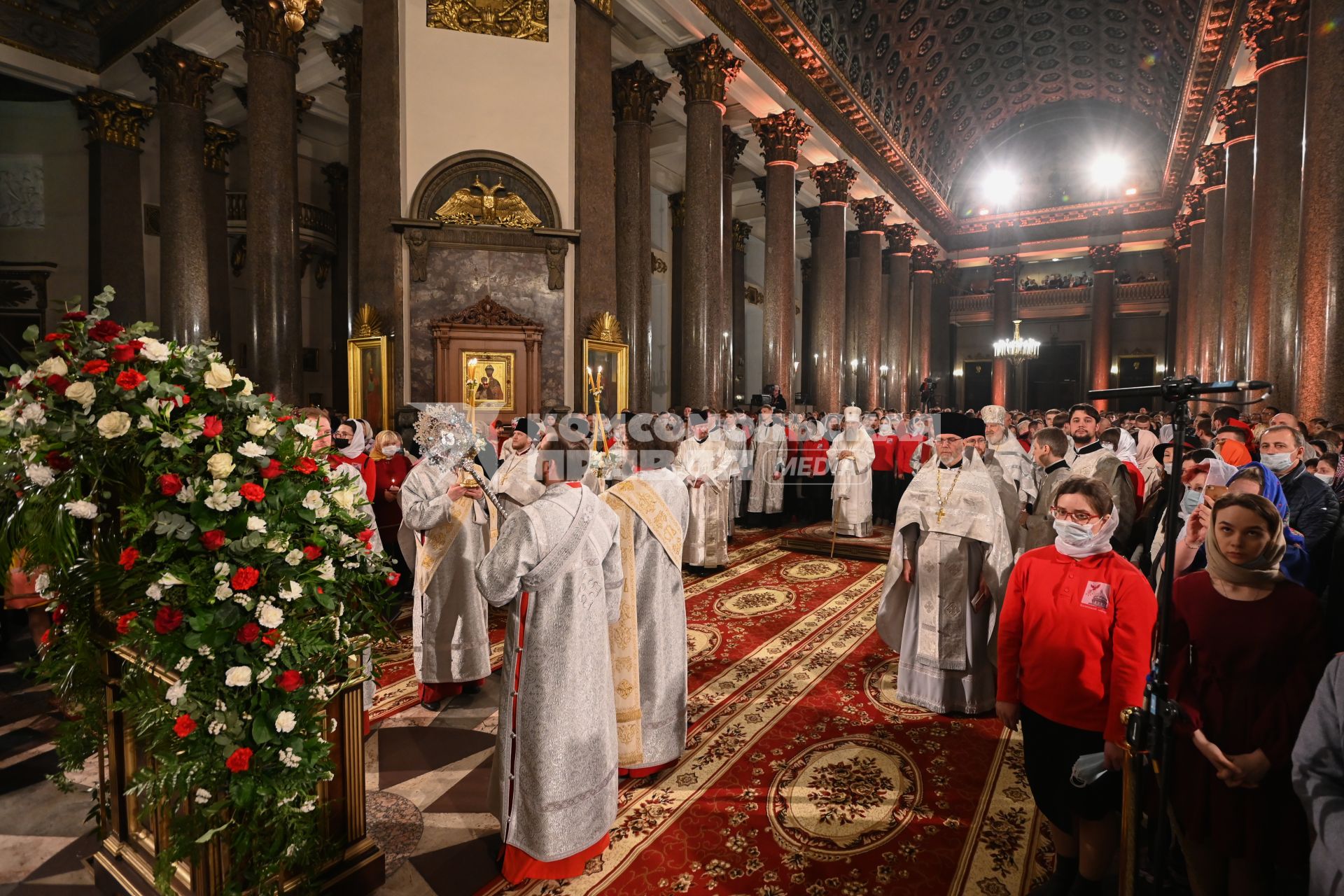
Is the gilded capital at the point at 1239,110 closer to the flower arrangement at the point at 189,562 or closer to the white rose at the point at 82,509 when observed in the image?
the flower arrangement at the point at 189,562

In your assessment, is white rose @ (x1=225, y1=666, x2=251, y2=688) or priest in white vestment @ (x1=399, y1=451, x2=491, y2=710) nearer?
white rose @ (x1=225, y1=666, x2=251, y2=688)

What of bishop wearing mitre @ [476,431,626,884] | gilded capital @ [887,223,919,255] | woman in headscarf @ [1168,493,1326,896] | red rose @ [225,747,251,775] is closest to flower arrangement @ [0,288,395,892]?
red rose @ [225,747,251,775]

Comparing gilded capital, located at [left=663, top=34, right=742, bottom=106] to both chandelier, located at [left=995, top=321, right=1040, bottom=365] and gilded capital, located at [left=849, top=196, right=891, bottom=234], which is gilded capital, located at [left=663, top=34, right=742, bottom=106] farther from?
chandelier, located at [left=995, top=321, right=1040, bottom=365]

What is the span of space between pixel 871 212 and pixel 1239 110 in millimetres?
9714

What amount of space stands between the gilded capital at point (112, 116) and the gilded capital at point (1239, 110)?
21.2 metres

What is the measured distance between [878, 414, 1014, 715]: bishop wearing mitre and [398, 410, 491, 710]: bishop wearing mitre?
2901 mm

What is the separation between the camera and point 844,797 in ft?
11.4

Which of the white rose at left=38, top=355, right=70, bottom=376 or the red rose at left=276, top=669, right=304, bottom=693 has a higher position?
the white rose at left=38, top=355, right=70, bottom=376

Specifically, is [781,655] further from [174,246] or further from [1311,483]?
[174,246]

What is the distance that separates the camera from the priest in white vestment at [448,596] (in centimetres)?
445

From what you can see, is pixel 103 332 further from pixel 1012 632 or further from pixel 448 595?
pixel 1012 632

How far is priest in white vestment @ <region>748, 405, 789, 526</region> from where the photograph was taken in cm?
1162

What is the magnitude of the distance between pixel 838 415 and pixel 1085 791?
39.9 feet

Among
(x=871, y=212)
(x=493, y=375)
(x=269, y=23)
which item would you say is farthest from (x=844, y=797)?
(x=871, y=212)
